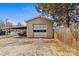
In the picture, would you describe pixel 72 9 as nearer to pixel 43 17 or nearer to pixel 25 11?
pixel 43 17

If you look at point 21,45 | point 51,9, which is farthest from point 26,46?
point 51,9

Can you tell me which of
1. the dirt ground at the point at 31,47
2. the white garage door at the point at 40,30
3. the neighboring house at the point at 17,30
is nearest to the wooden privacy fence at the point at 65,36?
the dirt ground at the point at 31,47

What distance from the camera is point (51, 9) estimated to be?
467cm

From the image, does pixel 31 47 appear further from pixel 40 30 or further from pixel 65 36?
pixel 65 36

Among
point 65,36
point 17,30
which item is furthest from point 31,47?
point 65,36

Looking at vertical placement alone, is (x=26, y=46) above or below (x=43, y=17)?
below

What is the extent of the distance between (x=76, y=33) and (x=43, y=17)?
622 mm

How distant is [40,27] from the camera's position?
15.6 feet

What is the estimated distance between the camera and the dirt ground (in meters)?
4.57

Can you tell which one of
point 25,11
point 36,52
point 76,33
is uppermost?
point 25,11

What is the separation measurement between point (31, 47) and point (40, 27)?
1.30ft

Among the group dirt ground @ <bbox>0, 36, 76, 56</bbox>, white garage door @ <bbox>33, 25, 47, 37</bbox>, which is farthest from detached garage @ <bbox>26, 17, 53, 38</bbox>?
dirt ground @ <bbox>0, 36, 76, 56</bbox>

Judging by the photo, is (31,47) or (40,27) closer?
(31,47)

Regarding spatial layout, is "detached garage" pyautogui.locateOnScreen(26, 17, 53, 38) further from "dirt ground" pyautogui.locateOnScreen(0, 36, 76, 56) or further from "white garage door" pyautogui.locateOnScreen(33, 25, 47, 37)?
"dirt ground" pyautogui.locateOnScreen(0, 36, 76, 56)
